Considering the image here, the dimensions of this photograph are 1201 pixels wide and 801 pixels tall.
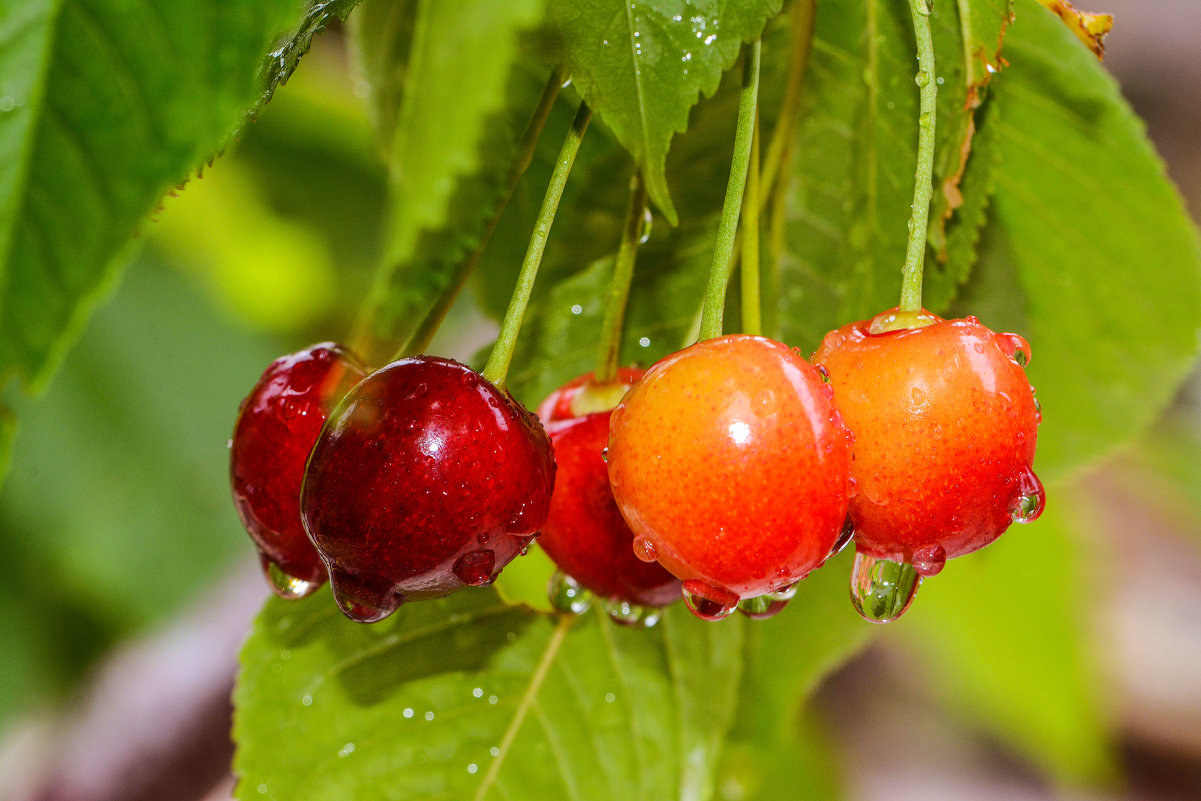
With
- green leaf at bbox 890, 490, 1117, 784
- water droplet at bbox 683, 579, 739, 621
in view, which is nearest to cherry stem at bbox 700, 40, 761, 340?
water droplet at bbox 683, 579, 739, 621

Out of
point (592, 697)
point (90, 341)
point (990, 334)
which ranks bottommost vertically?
point (90, 341)

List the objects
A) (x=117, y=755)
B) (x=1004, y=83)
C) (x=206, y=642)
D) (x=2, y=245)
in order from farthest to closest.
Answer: (x=206, y=642) < (x=117, y=755) < (x=1004, y=83) < (x=2, y=245)

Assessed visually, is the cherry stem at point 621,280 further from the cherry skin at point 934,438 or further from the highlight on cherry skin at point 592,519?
the cherry skin at point 934,438

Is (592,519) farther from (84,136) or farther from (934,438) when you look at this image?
(84,136)

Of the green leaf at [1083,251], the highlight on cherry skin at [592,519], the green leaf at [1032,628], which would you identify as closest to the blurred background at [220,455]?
the green leaf at [1032,628]

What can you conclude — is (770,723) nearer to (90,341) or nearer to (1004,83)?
(1004,83)

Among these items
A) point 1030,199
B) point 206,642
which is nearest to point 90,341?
point 206,642
